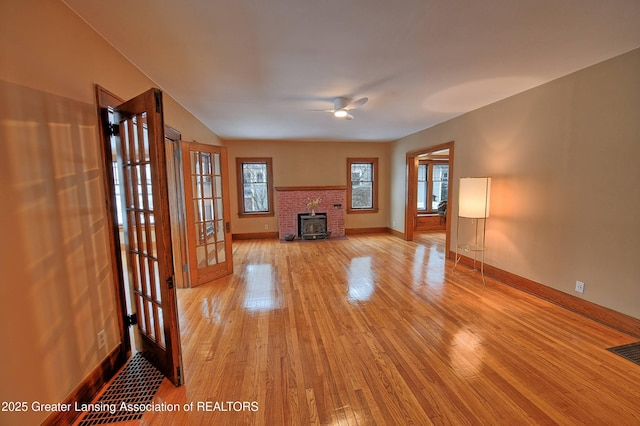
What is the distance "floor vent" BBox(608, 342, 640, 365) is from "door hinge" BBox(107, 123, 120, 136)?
4376 mm

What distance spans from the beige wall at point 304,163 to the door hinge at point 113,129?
4738 mm

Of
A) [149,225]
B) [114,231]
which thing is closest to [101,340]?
[114,231]

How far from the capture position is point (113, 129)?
1.94 m

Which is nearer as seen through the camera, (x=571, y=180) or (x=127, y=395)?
(x=127, y=395)

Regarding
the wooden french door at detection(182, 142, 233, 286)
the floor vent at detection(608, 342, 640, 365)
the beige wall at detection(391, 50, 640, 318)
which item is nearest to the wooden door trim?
the wooden french door at detection(182, 142, 233, 286)

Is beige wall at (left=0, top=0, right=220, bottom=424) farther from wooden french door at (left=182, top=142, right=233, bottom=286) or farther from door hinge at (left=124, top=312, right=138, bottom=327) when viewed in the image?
wooden french door at (left=182, top=142, right=233, bottom=286)

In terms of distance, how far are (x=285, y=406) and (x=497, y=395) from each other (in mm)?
1407

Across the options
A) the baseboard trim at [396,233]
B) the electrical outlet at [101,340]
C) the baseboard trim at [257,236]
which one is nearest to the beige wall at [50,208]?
the electrical outlet at [101,340]

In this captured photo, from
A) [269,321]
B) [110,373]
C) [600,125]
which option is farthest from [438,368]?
[600,125]

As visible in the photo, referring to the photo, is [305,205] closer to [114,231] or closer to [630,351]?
[114,231]

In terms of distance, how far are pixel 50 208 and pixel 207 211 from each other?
2413 millimetres

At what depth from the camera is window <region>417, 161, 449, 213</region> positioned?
7863 millimetres

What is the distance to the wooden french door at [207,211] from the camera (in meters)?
3.55

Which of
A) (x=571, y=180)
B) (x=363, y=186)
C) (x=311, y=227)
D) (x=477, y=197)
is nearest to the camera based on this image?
(x=571, y=180)
